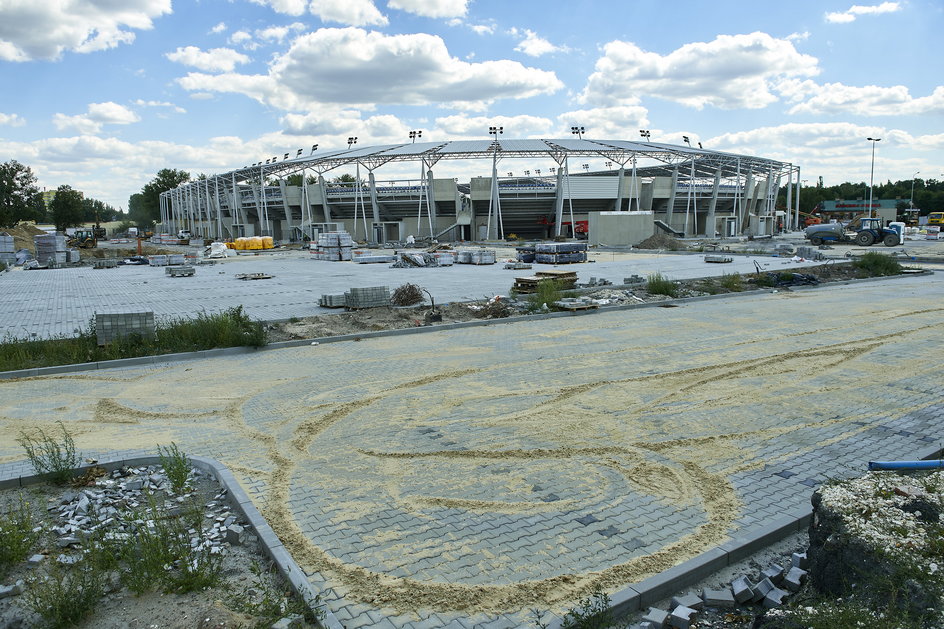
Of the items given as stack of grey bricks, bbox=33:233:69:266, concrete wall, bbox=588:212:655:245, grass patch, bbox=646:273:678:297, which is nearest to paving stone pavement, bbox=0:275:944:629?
grass patch, bbox=646:273:678:297

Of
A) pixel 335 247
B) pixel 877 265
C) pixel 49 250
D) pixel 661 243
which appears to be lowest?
pixel 877 265

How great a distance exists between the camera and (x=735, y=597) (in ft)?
12.7

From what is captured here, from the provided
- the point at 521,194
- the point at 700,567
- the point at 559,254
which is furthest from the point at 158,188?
the point at 700,567

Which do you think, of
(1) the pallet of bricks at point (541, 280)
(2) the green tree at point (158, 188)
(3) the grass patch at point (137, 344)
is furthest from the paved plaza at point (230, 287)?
(2) the green tree at point (158, 188)

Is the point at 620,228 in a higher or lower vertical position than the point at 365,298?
higher

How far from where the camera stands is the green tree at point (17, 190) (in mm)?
77000

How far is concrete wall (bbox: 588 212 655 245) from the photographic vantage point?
49250mm

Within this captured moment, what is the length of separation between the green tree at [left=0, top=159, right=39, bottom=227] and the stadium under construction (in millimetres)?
27850

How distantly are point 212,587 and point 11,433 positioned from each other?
4816 millimetres

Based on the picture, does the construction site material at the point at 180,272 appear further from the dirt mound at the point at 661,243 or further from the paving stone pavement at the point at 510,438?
the dirt mound at the point at 661,243

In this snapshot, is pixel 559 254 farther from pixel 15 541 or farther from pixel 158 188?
pixel 158 188

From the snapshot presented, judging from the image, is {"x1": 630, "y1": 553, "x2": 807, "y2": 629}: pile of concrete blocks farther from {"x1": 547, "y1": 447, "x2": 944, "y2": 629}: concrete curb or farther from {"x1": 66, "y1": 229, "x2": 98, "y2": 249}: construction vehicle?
{"x1": 66, "y1": 229, "x2": 98, "y2": 249}: construction vehicle

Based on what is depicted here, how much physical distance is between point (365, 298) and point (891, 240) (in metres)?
42.0

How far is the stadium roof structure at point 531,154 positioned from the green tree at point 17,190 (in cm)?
3386
